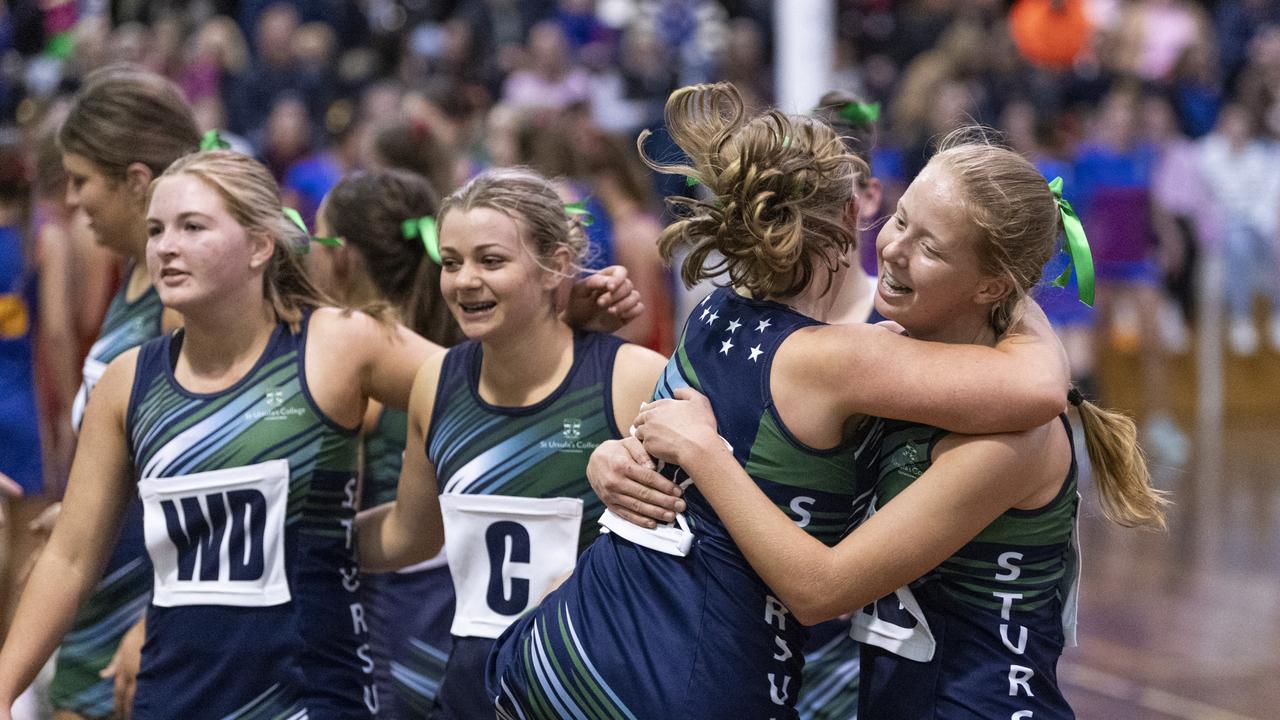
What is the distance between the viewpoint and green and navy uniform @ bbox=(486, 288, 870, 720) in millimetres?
2156

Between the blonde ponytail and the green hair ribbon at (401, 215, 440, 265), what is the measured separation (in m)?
1.40

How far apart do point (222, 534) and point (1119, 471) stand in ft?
5.08

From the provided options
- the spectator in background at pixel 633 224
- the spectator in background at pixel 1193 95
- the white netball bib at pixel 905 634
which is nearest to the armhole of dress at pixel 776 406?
the white netball bib at pixel 905 634

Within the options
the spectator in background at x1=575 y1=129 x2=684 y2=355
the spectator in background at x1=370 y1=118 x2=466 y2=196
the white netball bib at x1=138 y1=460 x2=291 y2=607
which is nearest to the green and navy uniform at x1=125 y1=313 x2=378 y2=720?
the white netball bib at x1=138 y1=460 x2=291 y2=607

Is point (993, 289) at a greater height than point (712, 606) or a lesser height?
greater

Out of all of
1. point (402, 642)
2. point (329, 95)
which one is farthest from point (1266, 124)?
point (402, 642)

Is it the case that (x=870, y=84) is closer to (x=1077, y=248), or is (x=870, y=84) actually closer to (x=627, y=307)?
(x=627, y=307)

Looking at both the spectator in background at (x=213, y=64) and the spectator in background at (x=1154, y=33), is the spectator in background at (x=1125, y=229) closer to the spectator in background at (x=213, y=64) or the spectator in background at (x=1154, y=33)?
the spectator in background at (x=1154, y=33)

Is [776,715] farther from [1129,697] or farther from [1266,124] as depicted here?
[1266,124]

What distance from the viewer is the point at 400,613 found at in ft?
10.8

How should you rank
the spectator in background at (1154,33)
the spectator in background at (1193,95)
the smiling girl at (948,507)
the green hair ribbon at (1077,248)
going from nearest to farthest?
the smiling girl at (948,507), the green hair ribbon at (1077,248), the spectator in background at (1193,95), the spectator in background at (1154,33)

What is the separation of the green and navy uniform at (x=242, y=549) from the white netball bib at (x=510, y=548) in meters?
0.28

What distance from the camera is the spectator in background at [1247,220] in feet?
36.2

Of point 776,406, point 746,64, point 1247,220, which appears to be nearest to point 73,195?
point 776,406
